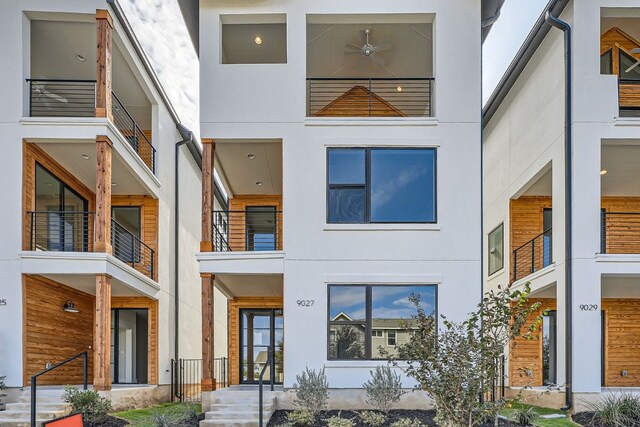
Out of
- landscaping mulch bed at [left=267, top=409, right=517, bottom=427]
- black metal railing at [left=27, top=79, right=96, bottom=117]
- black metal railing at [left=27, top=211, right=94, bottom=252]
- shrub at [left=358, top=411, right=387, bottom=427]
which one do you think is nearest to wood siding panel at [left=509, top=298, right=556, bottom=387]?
landscaping mulch bed at [left=267, top=409, right=517, bottom=427]

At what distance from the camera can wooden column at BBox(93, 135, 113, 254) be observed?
11.7 metres

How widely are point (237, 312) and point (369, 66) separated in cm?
799

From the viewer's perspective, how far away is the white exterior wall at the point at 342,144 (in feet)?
38.3

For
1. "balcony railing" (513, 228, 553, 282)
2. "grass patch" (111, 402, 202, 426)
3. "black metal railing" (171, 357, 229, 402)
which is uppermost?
"balcony railing" (513, 228, 553, 282)

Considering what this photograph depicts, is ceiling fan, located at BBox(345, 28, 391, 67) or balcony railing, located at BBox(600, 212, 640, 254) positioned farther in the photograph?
balcony railing, located at BBox(600, 212, 640, 254)

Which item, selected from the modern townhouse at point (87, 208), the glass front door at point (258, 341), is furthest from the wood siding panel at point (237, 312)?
the modern townhouse at point (87, 208)

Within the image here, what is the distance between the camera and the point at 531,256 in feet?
50.8

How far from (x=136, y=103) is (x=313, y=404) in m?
10.2

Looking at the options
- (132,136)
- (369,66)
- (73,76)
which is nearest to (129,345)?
(132,136)

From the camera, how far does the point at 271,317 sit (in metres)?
16.4

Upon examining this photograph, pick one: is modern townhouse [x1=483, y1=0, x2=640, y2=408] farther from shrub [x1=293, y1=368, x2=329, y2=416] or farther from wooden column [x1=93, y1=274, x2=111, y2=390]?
wooden column [x1=93, y1=274, x2=111, y2=390]

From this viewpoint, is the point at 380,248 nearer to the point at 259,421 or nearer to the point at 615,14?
the point at 259,421

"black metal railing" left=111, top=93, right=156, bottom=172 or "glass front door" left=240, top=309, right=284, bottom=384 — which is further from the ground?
"black metal railing" left=111, top=93, right=156, bottom=172

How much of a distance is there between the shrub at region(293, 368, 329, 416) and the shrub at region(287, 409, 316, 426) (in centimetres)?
29
